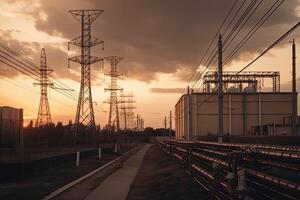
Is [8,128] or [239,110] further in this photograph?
[239,110]

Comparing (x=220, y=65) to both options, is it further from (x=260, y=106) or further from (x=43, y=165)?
(x=260, y=106)

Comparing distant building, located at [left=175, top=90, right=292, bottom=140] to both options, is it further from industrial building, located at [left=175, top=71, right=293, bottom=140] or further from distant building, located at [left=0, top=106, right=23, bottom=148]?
distant building, located at [left=0, top=106, right=23, bottom=148]

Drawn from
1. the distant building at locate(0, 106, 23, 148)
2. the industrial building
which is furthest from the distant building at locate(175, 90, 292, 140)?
the distant building at locate(0, 106, 23, 148)

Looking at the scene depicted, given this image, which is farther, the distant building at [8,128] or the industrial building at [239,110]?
the industrial building at [239,110]

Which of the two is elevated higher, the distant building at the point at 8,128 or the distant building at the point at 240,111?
the distant building at the point at 240,111

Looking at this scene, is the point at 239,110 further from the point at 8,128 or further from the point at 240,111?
the point at 8,128

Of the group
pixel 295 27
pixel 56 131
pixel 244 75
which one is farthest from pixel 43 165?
pixel 244 75

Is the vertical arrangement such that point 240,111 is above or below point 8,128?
above

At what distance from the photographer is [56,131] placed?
78688mm

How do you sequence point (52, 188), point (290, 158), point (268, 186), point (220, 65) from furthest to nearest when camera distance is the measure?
point (220, 65)
point (52, 188)
point (268, 186)
point (290, 158)

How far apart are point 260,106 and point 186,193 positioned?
78809 millimetres

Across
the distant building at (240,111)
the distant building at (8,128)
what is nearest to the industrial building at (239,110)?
the distant building at (240,111)

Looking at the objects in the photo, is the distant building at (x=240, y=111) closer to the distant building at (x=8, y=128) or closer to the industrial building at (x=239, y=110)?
the industrial building at (x=239, y=110)

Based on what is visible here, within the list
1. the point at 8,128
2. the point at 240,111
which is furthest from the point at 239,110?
the point at 8,128
